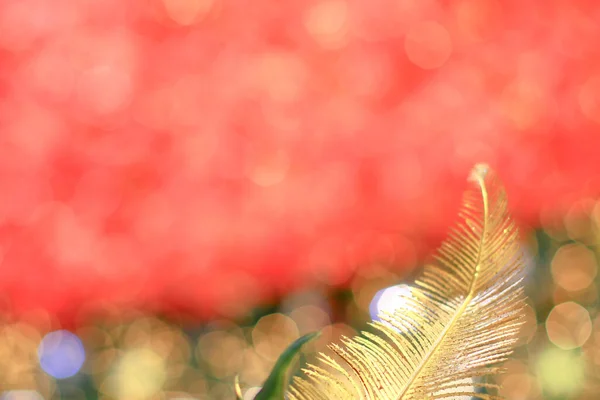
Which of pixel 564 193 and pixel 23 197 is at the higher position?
pixel 564 193

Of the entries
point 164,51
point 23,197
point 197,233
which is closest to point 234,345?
point 197,233

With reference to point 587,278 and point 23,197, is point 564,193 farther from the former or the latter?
point 23,197

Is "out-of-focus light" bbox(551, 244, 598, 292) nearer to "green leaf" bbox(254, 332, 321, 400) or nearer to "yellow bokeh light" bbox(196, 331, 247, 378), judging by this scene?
"yellow bokeh light" bbox(196, 331, 247, 378)

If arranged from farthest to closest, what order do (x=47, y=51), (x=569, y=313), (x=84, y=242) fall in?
(x=84, y=242), (x=47, y=51), (x=569, y=313)

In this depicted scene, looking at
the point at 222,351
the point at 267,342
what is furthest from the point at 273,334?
the point at 222,351

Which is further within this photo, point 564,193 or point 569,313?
point 564,193

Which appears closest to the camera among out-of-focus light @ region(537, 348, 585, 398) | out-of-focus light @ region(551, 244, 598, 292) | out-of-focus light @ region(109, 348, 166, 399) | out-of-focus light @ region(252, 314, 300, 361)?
out-of-focus light @ region(537, 348, 585, 398)

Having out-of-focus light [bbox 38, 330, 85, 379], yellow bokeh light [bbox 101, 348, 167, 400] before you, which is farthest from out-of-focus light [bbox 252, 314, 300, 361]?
out-of-focus light [bbox 38, 330, 85, 379]
